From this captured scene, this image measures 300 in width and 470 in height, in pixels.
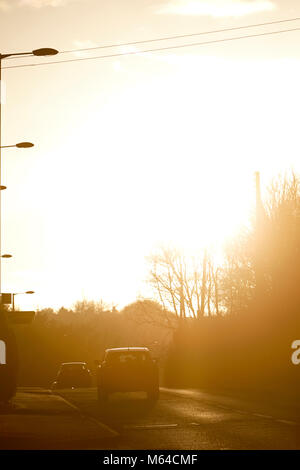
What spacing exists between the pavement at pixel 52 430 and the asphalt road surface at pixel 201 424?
362 mm

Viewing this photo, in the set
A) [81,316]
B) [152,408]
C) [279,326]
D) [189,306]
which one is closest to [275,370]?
[279,326]

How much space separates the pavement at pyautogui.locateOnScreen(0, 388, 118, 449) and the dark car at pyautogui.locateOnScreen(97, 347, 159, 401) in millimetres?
4281

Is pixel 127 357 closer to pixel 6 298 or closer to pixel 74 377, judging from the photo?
pixel 6 298

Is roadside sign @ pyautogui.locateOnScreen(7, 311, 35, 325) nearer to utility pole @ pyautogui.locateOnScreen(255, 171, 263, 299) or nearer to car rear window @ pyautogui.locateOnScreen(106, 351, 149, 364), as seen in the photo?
car rear window @ pyautogui.locateOnScreen(106, 351, 149, 364)

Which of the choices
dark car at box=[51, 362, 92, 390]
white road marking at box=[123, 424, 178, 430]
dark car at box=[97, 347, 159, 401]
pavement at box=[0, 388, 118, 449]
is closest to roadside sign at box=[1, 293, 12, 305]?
dark car at box=[97, 347, 159, 401]

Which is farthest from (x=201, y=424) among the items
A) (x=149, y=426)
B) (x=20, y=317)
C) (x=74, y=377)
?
(x=74, y=377)

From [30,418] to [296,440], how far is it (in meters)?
7.94

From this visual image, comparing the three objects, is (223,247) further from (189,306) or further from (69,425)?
(189,306)

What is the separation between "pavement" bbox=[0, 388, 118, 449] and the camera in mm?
13930

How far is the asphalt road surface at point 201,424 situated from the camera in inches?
534

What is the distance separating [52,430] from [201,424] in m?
3.12

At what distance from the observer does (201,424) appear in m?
17.3

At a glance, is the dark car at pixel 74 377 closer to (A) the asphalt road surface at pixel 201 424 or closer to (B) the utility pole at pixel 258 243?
(B) the utility pole at pixel 258 243

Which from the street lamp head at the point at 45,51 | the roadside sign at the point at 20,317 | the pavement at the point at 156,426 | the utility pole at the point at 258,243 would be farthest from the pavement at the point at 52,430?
the utility pole at the point at 258,243
